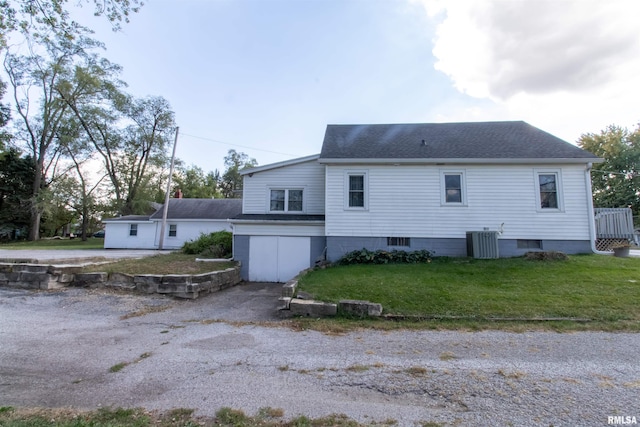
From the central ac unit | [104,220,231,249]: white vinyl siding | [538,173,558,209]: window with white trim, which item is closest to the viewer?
the central ac unit

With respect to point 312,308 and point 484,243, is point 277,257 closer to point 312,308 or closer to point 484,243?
point 312,308

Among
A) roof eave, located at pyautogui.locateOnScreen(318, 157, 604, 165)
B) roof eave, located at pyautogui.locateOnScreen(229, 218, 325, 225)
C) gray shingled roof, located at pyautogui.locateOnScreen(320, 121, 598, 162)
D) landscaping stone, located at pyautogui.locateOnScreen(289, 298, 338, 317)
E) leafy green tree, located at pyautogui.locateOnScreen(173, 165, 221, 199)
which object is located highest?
leafy green tree, located at pyautogui.locateOnScreen(173, 165, 221, 199)

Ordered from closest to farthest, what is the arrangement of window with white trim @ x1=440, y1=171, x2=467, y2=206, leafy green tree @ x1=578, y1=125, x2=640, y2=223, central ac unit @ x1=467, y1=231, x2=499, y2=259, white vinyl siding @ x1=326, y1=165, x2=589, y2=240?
central ac unit @ x1=467, y1=231, x2=499, y2=259 < white vinyl siding @ x1=326, y1=165, x2=589, y2=240 < window with white trim @ x1=440, y1=171, x2=467, y2=206 < leafy green tree @ x1=578, y1=125, x2=640, y2=223

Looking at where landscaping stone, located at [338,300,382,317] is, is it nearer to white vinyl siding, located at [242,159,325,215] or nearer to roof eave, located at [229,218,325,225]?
roof eave, located at [229,218,325,225]

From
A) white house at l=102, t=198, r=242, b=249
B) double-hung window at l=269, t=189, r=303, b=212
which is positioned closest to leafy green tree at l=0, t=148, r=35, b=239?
white house at l=102, t=198, r=242, b=249

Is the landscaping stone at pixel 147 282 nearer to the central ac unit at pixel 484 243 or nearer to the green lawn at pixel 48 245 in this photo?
the central ac unit at pixel 484 243

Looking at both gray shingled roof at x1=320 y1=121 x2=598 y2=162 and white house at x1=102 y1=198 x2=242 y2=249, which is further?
white house at x1=102 y1=198 x2=242 y2=249

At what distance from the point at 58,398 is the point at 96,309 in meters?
4.22

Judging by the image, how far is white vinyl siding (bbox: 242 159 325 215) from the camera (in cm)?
1227

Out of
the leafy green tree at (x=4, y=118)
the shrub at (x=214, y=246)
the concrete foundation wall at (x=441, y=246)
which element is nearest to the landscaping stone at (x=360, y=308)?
the concrete foundation wall at (x=441, y=246)

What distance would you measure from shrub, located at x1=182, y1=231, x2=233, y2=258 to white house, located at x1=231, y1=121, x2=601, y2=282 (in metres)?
2.43

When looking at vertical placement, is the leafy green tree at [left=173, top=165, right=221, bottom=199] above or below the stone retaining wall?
above

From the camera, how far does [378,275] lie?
8203mm

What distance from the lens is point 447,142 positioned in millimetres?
12219
